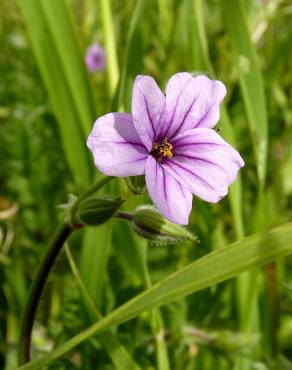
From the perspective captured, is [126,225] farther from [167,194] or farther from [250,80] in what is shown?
[167,194]

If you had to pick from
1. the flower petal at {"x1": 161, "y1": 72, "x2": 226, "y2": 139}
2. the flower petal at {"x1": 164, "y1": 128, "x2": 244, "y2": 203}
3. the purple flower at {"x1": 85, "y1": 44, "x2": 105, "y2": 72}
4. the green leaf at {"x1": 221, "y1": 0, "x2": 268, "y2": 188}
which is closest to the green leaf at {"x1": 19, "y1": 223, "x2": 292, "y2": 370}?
the flower petal at {"x1": 164, "y1": 128, "x2": 244, "y2": 203}

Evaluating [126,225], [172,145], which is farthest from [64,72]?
[172,145]

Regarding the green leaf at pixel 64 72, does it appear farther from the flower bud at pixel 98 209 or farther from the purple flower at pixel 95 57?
the purple flower at pixel 95 57

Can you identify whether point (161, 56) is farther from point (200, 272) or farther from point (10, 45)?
point (200, 272)

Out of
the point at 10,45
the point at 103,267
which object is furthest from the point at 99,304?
the point at 10,45

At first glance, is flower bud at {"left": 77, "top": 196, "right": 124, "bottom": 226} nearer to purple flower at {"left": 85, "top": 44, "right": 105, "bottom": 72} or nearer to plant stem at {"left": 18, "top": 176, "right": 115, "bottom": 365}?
plant stem at {"left": 18, "top": 176, "right": 115, "bottom": 365}

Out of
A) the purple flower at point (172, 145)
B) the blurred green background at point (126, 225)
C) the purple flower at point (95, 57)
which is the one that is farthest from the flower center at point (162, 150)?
the purple flower at point (95, 57)

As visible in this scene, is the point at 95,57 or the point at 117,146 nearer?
the point at 117,146
